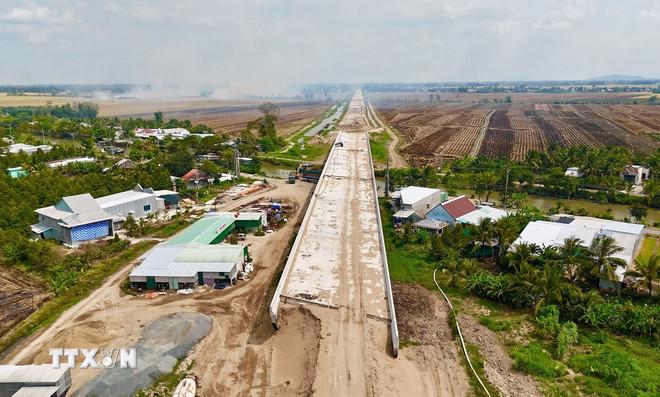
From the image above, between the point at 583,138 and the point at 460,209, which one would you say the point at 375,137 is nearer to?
the point at 583,138

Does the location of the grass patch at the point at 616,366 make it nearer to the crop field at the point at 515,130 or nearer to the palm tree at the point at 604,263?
the palm tree at the point at 604,263

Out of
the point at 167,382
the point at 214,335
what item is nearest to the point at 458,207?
the point at 214,335

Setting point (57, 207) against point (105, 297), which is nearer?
point (105, 297)

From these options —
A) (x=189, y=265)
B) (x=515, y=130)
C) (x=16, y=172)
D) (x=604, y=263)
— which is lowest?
(x=189, y=265)

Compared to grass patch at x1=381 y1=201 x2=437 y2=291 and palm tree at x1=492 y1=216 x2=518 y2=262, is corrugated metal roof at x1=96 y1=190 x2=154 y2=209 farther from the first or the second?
palm tree at x1=492 y1=216 x2=518 y2=262

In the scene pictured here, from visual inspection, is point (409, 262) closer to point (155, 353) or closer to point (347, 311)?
point (347, 311)

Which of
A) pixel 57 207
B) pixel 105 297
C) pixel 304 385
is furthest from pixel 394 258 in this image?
pixel 57 207

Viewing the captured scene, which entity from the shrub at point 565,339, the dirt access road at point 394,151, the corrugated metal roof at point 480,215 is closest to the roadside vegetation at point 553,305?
the shrub at point 565,339
